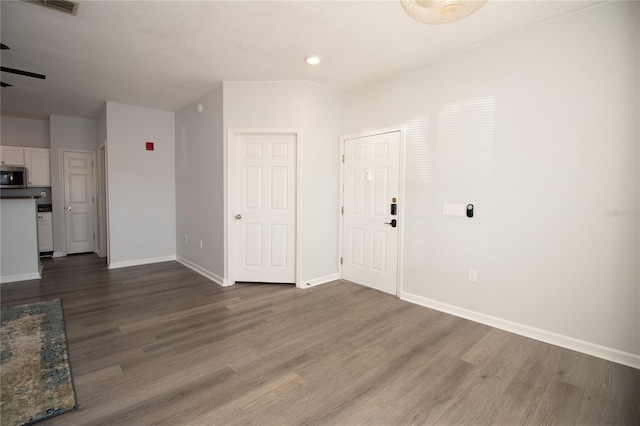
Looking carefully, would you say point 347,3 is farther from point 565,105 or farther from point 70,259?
point 70,259

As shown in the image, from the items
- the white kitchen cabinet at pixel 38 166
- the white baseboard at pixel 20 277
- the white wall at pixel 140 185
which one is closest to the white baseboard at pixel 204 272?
the white wall at pixel 140 185

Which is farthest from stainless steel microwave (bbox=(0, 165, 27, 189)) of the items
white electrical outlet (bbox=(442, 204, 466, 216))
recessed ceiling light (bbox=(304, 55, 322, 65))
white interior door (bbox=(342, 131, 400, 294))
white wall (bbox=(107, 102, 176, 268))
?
white electrical outlet (bbox=(442, 204, 466, 216))

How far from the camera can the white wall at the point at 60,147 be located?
5922 mm

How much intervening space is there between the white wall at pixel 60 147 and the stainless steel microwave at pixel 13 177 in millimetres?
411

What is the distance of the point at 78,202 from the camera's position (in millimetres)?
6285

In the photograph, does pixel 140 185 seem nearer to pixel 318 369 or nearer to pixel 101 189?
pixel 101 189

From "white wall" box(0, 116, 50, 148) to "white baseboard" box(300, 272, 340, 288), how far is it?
615 centimetres

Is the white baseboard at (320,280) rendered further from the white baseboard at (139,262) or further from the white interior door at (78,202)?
→ the white interior door at (78,202)

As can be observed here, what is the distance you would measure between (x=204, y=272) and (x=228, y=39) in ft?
10.8

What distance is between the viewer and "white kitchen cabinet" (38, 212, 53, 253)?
5867mm

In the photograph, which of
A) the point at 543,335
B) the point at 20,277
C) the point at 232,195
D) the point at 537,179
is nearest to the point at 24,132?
the point at 20,277

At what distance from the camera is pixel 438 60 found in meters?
3.30

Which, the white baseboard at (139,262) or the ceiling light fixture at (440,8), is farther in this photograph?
the white baseboard at (139,262)

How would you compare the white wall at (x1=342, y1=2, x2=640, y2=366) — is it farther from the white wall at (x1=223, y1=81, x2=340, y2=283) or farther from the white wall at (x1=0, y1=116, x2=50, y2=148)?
the white wall at (x1=0, y1=116, x2=50, y2=148)
